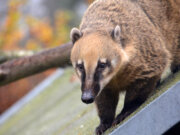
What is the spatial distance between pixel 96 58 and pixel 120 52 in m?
0.37

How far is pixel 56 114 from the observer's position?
32.6 ft

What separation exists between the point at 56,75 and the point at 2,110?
5.83 feet

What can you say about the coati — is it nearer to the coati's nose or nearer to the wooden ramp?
the coati's nose

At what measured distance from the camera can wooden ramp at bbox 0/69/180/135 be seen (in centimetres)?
754

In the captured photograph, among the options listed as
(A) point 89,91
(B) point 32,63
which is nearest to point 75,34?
(A) point 89,91

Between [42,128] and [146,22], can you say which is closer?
[146,22]

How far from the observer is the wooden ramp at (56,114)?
24.7ft

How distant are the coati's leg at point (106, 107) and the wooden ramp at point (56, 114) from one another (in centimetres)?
33

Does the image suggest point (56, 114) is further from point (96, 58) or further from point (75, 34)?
point (96, 58)

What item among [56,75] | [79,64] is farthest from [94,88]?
[56,75]

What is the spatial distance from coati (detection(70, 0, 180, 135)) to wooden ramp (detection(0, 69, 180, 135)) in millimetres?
484

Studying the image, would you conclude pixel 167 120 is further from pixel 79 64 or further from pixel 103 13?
pixel 103 13

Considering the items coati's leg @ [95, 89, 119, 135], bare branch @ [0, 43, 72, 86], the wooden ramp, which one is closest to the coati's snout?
coati's leg @ [95, 89, 119, 135]

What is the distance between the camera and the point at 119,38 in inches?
216
